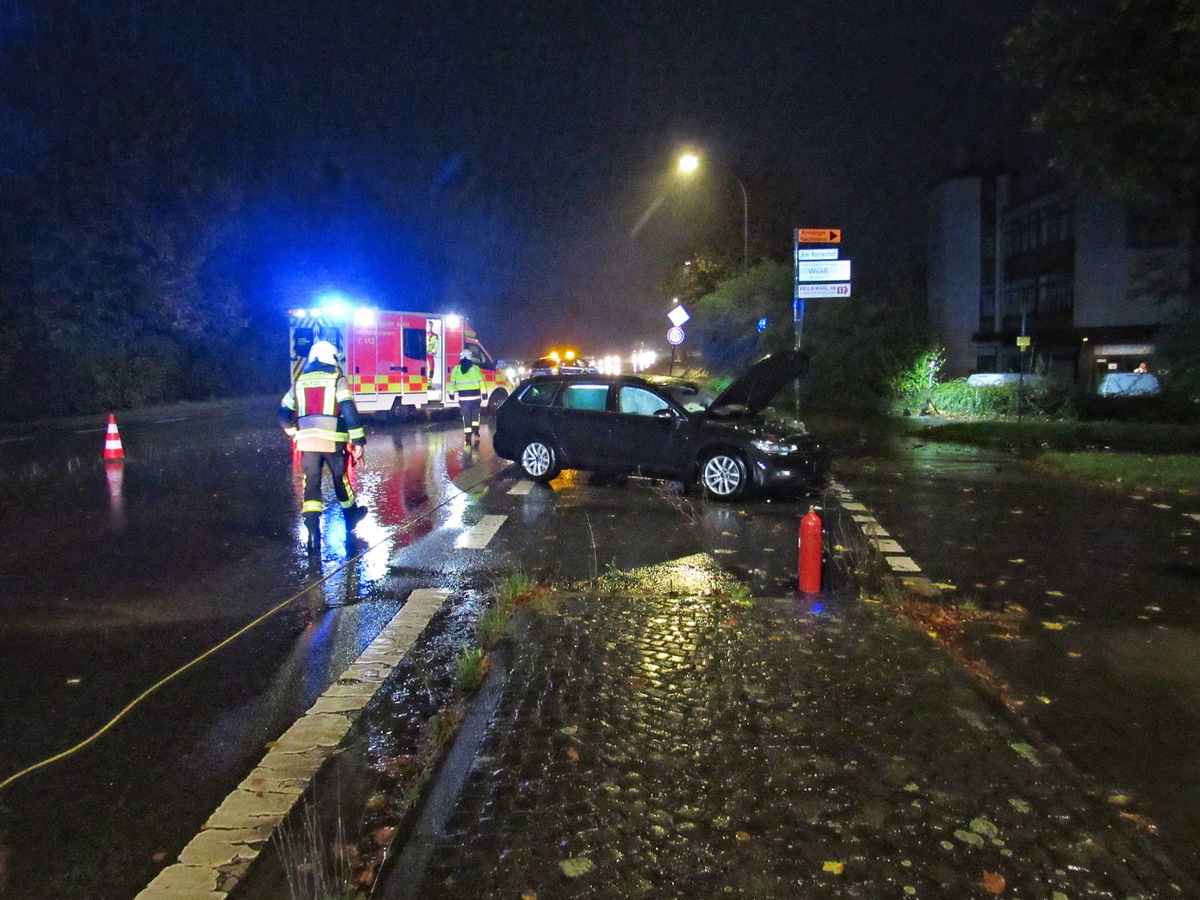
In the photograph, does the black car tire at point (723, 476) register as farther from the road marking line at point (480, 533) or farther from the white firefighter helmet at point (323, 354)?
the white firefighter helmet at point (323, 354)

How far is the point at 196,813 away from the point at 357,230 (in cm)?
5644

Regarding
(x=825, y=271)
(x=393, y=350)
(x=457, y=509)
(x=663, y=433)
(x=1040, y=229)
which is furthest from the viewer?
(x=1040, y=229)

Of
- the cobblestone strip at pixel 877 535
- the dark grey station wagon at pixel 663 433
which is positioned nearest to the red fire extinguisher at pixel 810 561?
the cobblestone strip at pixel 877 535

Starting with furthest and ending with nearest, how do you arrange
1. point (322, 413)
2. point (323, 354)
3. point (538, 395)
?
1. point (538, 395)
2. point (323, 354)
3. point (322, 413)

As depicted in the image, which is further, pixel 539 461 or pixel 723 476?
pixel 539 461

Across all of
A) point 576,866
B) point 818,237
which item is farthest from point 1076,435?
point 576,866

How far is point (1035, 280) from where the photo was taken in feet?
165

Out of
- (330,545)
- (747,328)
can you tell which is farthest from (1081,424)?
(330,545)

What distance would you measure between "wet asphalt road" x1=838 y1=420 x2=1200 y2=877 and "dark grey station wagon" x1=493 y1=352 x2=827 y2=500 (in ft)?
4.45

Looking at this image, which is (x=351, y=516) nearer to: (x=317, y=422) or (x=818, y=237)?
(x=317, y=422)

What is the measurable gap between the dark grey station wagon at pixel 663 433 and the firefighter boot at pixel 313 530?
4994 mm

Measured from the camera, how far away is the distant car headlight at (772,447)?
40.3 ft

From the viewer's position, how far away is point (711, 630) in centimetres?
650

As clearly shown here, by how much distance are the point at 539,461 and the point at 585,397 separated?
1087 mm
